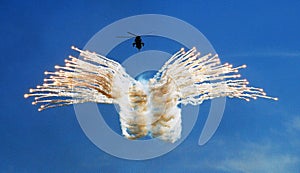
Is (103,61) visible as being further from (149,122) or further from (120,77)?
(149,122)

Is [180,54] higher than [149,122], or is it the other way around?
[180,54]

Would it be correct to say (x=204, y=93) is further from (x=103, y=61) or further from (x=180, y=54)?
(x=103, y=61)

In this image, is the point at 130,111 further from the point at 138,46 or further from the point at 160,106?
the point at 138,46

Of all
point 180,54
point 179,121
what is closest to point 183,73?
point 180,54

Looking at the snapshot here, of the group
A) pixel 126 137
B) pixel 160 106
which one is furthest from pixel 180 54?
pixel 126 137

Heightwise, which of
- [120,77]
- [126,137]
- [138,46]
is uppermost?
[138,46]

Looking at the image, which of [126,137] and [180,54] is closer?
[180,54]

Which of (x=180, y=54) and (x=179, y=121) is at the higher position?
(x=180, y=54)

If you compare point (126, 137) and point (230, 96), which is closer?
point (230, 96)

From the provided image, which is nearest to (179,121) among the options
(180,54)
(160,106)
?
(160,106)
